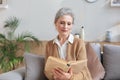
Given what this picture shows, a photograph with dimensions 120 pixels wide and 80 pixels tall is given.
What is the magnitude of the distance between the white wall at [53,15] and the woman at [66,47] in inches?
55.8

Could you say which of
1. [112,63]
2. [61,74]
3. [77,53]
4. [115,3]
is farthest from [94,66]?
[115,3]

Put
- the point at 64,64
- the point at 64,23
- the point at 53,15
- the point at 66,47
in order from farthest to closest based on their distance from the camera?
the point at 53,15, the point at 66,47, the point at 64,23, the point at 64,64

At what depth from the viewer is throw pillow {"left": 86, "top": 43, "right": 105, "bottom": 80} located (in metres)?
2.42

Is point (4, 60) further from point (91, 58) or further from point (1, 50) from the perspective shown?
point (91, 58)

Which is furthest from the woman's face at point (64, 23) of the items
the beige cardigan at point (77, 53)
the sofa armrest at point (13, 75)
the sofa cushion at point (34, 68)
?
the sofa armrest at point (13, 75)

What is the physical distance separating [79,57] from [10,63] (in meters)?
1.54

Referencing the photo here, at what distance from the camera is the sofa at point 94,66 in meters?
2.37

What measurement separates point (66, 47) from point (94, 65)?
44 cm

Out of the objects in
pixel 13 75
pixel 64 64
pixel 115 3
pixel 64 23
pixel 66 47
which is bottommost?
pixel 13 75

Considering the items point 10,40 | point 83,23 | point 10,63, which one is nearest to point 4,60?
point 10,63

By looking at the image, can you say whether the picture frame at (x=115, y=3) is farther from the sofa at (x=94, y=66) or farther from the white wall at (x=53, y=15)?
the sofa at (x=94, y=66)

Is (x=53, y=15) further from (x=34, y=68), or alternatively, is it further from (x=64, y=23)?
(x=64, y=23)

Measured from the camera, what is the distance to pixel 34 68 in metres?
2.39

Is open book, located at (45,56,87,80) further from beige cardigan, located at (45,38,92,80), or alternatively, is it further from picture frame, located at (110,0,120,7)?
picture frame, located at (110,0,120,7)
